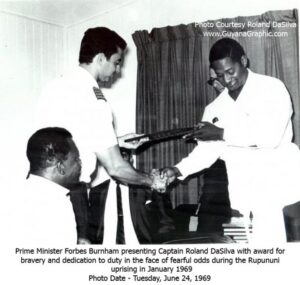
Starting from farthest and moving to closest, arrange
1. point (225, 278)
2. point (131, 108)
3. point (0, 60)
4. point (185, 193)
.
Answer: point (131, 108) → point (0, 60) → point (185, 193) → point (225, 278)

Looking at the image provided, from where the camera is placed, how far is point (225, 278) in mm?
1128

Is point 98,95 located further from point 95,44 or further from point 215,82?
point 215,82

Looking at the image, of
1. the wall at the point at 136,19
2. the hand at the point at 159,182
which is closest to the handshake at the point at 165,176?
the hand at the point at 159,182

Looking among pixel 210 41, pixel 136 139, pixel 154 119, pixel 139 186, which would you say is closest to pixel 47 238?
pixel 139 186

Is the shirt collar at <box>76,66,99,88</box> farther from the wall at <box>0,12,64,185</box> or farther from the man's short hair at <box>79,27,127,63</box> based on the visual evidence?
the wall at <box>0,12,64,185</box>

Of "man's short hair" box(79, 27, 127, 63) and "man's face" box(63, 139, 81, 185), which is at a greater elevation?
"man's short hair" box(79, 27, 127, 63)

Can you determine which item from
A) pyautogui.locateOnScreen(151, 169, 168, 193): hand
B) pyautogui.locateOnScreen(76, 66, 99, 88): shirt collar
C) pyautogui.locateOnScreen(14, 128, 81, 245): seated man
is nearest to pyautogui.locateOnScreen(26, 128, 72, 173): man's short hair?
pyautogui.locateOnScreen(14, 128, 81, 245): seated man

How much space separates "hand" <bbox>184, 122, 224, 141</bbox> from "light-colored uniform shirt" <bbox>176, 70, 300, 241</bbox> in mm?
32

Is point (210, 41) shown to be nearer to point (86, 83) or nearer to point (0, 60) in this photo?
point (86, 83)

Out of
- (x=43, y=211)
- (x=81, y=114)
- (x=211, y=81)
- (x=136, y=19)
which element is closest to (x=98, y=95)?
(x=81, y=114)

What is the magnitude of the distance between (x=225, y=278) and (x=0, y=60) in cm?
138

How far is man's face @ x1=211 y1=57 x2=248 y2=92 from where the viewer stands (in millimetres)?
1399

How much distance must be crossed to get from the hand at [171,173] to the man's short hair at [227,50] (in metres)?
0.49

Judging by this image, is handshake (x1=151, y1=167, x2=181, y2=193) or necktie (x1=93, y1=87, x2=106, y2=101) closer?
necktie (x1=93, y1=87, x2=106, y2=101)
